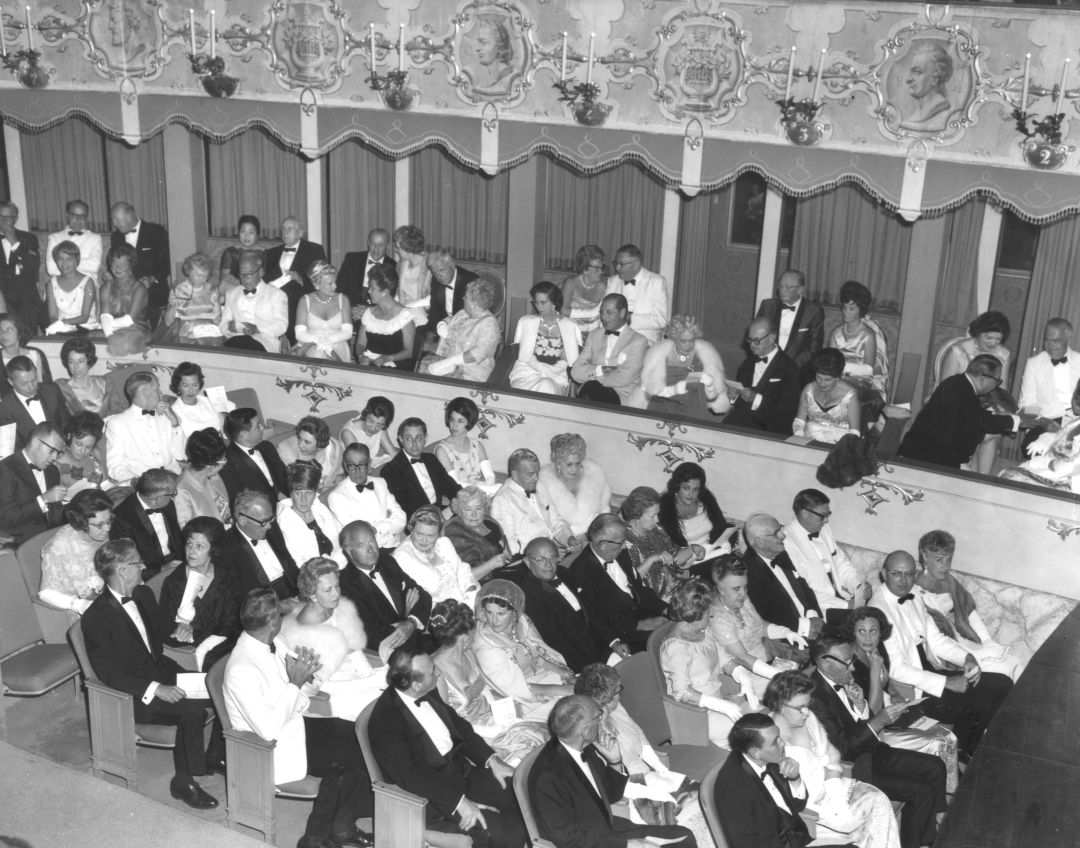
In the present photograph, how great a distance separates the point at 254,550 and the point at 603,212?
7.02m

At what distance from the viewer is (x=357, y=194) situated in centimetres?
1526

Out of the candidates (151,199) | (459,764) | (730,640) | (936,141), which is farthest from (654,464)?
(151,199)

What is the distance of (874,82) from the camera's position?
420 inches

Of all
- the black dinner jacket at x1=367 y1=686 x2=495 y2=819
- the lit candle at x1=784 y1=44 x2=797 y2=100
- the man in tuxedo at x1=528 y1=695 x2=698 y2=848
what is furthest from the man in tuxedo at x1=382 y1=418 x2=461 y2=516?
the lit candle at x1=784 y1=44 x2=797 y2=100

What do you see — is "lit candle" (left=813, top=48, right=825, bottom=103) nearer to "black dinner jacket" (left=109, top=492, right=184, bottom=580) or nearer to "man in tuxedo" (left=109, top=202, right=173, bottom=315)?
"black dinner jacket" (left=109, top=492, right=184, bottom=580)

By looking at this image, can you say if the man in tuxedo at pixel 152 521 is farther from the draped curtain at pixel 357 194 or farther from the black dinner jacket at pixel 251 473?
the draped curtain at pixel 357 194

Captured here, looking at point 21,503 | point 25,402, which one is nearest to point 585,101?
point 25,402

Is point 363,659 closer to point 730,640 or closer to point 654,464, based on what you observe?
point 730,640

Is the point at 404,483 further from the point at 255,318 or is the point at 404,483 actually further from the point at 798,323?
the point at 798,323

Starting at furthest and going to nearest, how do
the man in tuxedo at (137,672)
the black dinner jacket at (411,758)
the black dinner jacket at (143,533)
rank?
the black dinner jacket at (143,533), the man in tuxedo at (137,672), the black dinner jacket at (411,758)

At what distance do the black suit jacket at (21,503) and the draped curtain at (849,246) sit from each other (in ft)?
24.8

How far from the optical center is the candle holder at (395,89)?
12.5 metres

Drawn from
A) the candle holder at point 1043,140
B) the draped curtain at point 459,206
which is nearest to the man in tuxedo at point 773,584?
the candle holder at point 1043,140

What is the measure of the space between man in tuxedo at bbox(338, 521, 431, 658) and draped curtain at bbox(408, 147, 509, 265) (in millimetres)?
6996
